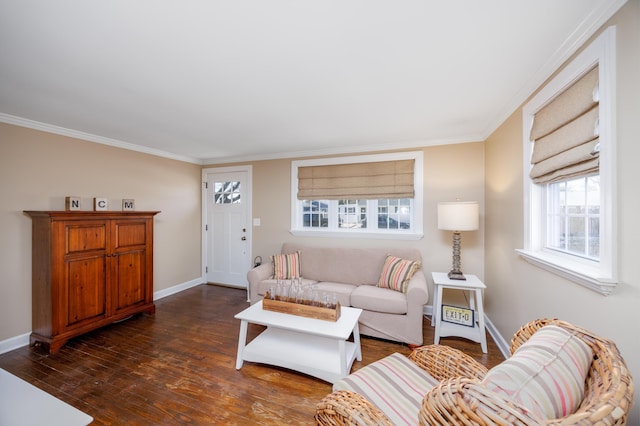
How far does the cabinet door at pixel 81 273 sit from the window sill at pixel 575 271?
13.5 ft

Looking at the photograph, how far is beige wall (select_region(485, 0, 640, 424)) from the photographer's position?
3.41 feet

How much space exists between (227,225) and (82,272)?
6.92 feet

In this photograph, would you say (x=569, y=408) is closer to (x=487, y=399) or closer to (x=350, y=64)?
(x=487, y=399)

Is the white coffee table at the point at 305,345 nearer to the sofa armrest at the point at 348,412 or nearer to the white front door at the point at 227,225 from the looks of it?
the sofa armrest at the point at 348,412

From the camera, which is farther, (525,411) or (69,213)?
(69,213)

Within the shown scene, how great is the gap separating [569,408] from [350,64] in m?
1.88

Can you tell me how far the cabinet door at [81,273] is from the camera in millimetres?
2453

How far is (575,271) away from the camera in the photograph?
1.32 m

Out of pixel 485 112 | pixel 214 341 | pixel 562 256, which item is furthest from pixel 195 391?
pixel 485 112

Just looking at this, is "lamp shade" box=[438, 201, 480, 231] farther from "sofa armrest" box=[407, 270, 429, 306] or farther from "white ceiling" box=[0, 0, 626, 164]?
"white ceiling" box=[0, 0, 626, 164]

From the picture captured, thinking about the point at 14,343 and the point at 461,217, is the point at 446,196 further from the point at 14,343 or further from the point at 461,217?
the point at 14,343

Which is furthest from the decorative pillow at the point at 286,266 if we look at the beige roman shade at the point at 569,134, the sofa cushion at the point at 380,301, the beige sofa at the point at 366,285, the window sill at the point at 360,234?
the beige roman shade at the point at 569,134

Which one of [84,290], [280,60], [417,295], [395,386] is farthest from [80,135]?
[417,295]

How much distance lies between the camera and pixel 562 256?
166 cm
